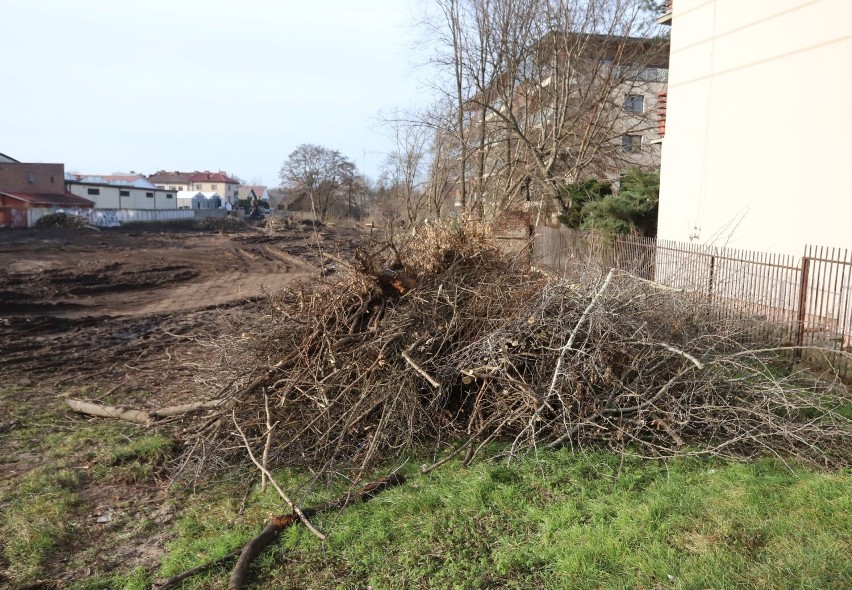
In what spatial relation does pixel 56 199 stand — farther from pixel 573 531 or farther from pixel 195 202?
pixel 573 531

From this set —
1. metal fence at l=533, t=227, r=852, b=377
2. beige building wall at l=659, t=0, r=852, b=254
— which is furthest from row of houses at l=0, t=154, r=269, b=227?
metal fence at l=533, t=227, r=852, b=377

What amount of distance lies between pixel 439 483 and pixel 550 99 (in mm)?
21771

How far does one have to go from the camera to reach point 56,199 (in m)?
54.3

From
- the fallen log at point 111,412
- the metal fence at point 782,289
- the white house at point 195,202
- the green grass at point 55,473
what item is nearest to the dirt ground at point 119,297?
the fallen log at point 111,412

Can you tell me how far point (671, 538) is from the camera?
3.81 m

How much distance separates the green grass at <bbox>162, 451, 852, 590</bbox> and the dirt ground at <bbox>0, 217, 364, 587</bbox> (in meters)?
1.14

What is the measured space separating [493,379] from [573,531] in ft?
7.47

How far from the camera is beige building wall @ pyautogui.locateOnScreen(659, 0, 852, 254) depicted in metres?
11.0

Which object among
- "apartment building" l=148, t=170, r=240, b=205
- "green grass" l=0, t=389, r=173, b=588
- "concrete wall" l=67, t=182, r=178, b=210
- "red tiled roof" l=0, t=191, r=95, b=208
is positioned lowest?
"green grass" l=0, t=389, r=173, b=588

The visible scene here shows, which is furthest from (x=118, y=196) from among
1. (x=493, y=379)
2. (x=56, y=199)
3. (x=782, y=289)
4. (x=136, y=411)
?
(x=493, y=379)

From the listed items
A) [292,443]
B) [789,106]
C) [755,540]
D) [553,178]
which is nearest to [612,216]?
[553,178]

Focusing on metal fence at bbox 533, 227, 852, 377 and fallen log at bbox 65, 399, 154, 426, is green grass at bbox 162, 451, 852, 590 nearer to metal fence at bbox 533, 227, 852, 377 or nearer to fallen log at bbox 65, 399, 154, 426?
fallen log at bbox 65, 399, 154, 426

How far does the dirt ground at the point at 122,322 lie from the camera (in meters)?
6.94

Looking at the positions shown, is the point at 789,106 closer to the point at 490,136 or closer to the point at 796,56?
the point at 796,56
